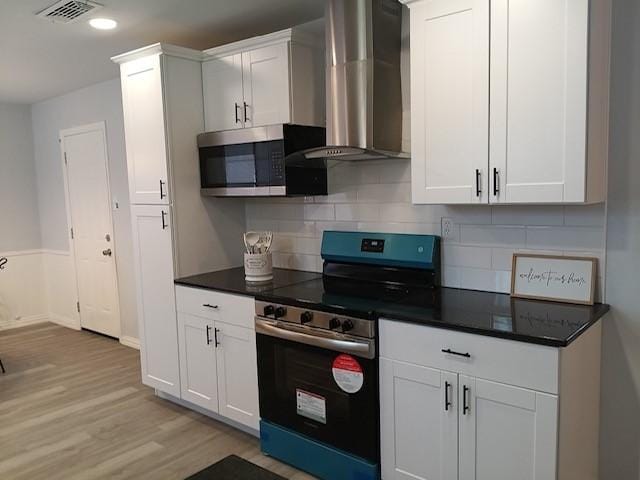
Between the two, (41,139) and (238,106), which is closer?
(238,106)

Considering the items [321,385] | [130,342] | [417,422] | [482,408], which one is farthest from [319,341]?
[130,342]

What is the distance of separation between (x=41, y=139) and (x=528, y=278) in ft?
17.8

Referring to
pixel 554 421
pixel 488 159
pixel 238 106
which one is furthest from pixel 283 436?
pixel 238 106

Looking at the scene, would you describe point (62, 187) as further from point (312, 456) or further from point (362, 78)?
point (312, 456)

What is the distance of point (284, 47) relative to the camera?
2.91m

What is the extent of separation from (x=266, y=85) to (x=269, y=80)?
0.12 feet

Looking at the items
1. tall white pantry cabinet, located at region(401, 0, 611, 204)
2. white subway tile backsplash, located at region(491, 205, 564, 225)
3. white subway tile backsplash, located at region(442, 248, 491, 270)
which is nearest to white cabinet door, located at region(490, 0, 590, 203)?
tall white pantry cabinet, located at region(401, 0, 611, 204)

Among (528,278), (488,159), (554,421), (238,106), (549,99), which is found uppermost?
(238,106)

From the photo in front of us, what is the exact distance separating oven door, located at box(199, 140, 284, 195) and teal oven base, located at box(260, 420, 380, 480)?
1.37m

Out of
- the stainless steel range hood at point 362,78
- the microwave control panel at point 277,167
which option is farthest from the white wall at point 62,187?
the stainless steel range hood at point 362,78

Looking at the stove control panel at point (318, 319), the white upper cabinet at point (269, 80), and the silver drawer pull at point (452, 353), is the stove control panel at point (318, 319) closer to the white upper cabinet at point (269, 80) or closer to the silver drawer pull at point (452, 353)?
the silver drawer pull at point (452, 353)

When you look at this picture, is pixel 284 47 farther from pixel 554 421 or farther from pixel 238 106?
pixel 554 421

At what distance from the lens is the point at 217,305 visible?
2973 millimetres

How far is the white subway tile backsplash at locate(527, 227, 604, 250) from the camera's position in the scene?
86.8 inches
